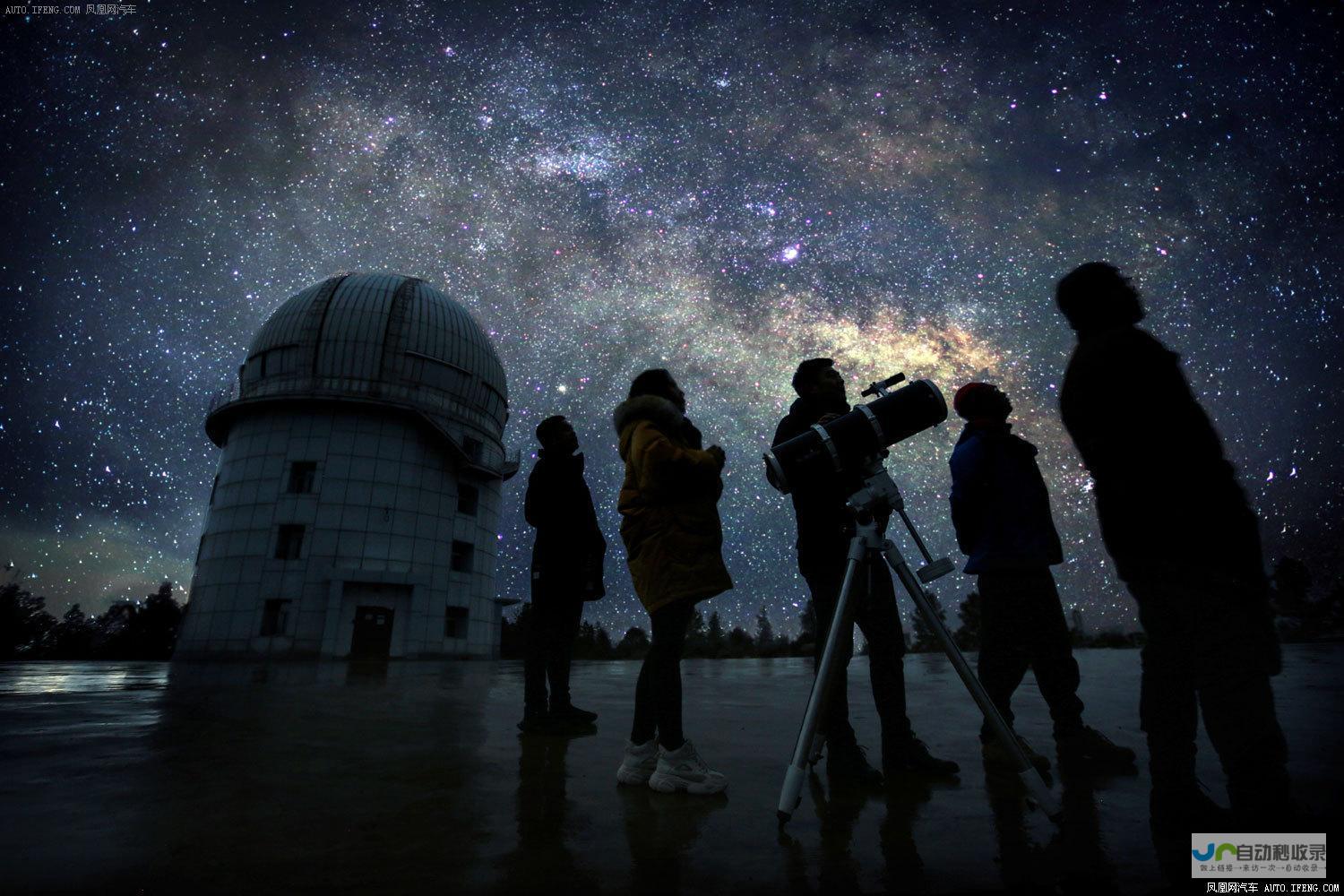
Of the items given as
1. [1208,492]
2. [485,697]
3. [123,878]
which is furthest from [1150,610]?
[485,697]

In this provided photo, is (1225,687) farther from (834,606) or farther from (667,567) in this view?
(667,567)

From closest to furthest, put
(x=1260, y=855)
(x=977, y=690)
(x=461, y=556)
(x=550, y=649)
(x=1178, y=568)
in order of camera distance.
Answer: (x=1260, y=855)
(x=1178, y=568)
(x=977, y=690)
(x=550, y=649)
(x=461, y=556)

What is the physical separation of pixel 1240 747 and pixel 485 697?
5928 millimetres

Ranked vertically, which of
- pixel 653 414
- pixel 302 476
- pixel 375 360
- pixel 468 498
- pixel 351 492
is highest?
pixel 375 360

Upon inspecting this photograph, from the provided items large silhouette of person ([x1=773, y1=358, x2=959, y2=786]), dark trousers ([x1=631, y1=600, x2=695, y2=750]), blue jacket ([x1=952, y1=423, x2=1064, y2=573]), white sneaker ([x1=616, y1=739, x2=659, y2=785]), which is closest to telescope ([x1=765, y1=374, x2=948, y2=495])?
large silhouette of person ([x1=773, y1=358, x2=959, y2=786])

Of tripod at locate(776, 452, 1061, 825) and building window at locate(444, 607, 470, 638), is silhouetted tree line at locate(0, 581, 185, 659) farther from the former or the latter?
tripod at locate(776, 452, 1061, 825)

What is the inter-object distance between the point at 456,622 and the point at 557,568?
1825 centimetres

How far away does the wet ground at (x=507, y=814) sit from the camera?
5.09 ft

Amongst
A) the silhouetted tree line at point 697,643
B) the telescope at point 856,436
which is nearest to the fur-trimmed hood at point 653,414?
the telescope at point 856,436

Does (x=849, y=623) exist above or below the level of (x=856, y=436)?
below

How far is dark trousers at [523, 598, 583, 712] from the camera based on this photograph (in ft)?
13.7

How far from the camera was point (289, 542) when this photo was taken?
19109 millimetres

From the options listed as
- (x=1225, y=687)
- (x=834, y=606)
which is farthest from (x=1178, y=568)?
(x=834, y=606)

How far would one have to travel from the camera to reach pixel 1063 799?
2.34m
